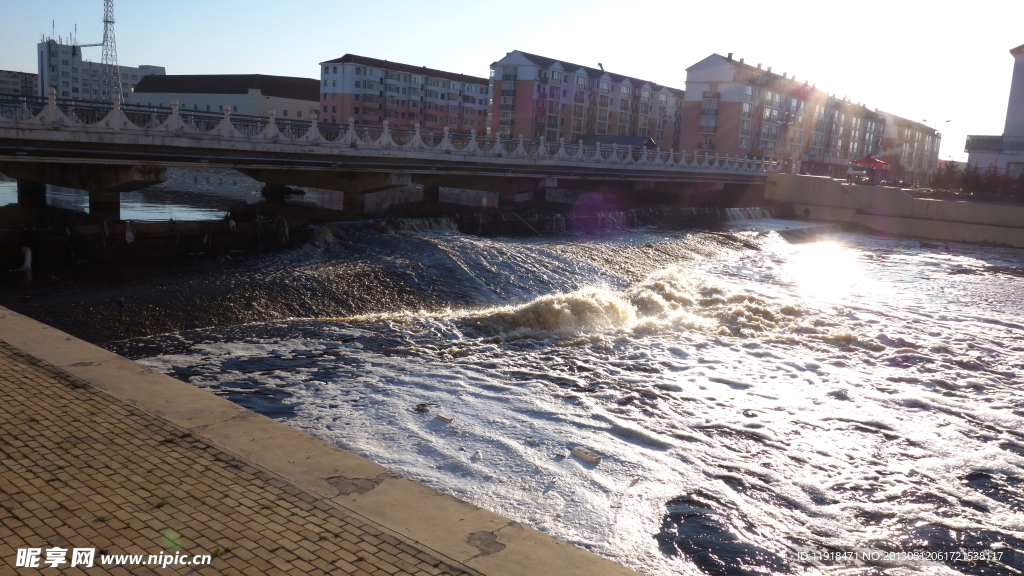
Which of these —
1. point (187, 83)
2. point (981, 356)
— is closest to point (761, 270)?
point (981, 356)

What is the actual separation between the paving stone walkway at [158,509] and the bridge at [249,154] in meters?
13.4

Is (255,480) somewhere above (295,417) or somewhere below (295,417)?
above

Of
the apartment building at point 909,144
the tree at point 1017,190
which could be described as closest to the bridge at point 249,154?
the tree at point 1017,190

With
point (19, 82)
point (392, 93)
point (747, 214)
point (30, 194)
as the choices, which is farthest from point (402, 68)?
point (19, 82)

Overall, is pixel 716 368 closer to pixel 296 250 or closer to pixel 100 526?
pixel 100 526

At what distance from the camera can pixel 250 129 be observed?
69.3 ft

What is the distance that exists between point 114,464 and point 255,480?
1.09m

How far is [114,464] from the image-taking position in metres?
5.20

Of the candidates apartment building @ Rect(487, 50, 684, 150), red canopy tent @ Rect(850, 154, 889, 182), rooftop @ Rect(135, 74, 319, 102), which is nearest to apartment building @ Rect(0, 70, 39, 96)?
rooftop @ Rect(135, 74, 319, 102)

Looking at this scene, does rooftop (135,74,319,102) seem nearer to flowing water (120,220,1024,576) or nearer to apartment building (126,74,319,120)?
apartment building (126,74,319,120)

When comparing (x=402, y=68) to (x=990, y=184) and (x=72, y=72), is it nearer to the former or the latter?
(x=990, y=184)

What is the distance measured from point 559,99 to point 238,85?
42493 mm

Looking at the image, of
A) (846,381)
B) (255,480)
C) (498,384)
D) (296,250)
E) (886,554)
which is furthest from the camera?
(296,250)

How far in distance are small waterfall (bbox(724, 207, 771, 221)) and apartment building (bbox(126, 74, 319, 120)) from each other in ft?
212
